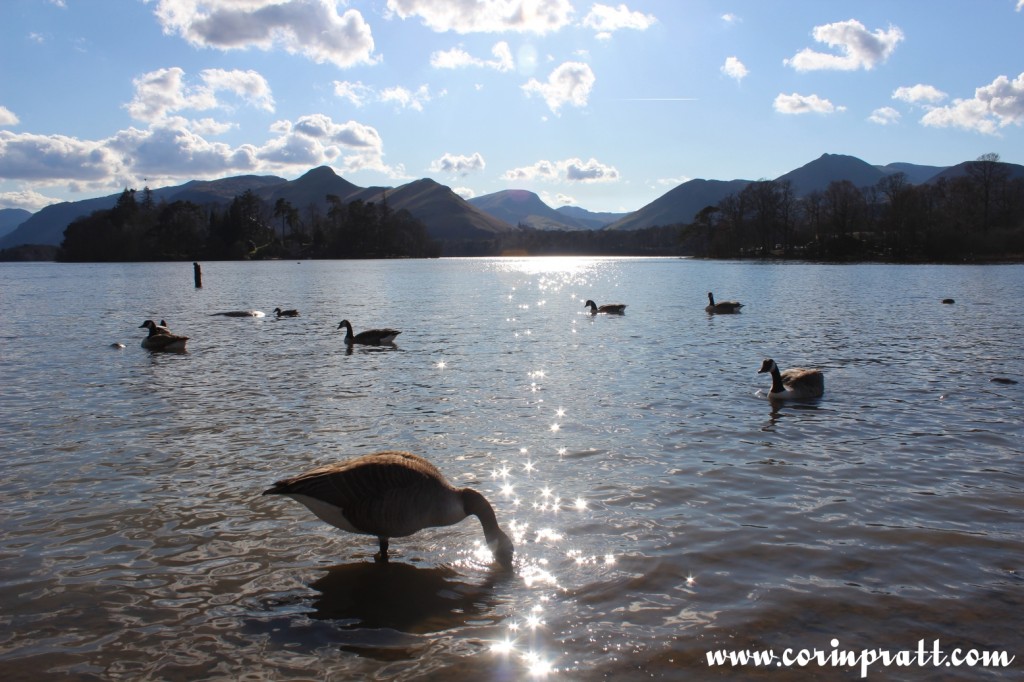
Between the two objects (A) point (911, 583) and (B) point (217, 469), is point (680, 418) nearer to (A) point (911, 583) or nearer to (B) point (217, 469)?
(A) point (911, 583)

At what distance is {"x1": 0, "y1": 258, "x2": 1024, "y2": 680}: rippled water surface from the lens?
630 centimetres

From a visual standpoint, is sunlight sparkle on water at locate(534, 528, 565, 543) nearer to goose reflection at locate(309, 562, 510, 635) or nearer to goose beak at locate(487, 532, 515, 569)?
goose beak at locate(487, 532, 515, 569)

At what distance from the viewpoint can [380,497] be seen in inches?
288

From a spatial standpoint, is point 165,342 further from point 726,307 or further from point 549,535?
point 726,307

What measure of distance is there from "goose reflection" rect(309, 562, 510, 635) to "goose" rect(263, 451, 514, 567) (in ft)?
1.31

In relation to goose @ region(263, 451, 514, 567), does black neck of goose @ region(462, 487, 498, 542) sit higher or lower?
lower

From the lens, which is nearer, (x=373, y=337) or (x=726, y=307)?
(x=373, y=337)

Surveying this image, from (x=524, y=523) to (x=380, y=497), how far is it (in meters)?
2.52

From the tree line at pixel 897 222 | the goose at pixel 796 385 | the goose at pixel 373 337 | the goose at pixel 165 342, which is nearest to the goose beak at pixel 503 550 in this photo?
the goose at pixel 796 385

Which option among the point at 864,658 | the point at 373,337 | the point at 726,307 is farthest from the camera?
the point at 726,307

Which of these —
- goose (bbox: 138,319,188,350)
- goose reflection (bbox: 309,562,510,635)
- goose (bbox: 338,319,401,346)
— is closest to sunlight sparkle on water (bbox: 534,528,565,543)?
goose reflection (bbox: 309,562,510,635)

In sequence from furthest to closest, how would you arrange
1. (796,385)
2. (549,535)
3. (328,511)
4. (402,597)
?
(796,385)
(549,535)
(328,511)
(402,597)

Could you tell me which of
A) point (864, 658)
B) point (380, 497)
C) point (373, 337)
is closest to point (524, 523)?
point (380, 497)

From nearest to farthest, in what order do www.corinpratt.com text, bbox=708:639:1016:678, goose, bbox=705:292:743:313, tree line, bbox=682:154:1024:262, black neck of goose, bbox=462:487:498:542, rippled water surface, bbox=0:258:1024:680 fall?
www.corinpratt.com text, bbox=708:639:1016:678
rippled water surface, bbox=0:258:1024:680
black neck of goose, bbox=462:487:498:542
goose, bbox=705:292:743:313
tree line, bbox=682:154:1024:262
